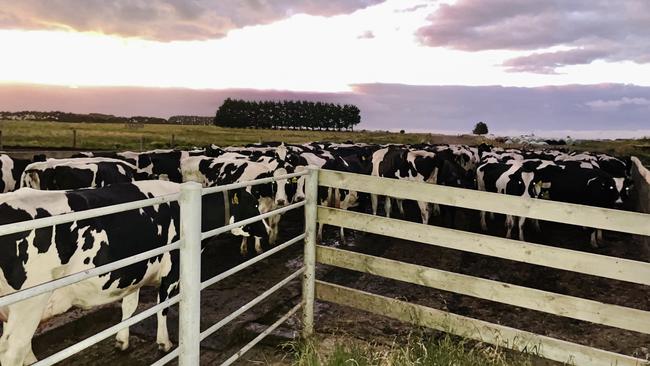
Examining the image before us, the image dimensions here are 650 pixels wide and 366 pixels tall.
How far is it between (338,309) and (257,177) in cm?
567

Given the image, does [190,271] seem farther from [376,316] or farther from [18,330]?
[376,316]

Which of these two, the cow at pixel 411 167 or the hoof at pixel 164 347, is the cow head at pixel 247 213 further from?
the cow at pixel 411 167

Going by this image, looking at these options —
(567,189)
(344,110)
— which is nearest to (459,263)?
(567,189)

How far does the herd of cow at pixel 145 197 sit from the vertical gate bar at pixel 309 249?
1.45 meters

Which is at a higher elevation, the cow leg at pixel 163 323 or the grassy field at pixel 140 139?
the grassy field at pixel 140 139

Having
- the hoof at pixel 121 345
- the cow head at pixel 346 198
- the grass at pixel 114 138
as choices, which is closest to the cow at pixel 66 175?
the hoof at pixel 121 345

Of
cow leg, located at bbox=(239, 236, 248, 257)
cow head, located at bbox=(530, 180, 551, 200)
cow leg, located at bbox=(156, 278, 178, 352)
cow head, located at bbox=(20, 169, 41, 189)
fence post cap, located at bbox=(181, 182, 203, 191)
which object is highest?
fence post cap, located at bbox=(181, 182, 203, 191)

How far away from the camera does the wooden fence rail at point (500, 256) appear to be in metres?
3.80

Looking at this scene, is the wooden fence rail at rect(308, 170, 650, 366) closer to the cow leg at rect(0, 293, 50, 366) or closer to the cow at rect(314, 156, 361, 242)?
the cow leg at rect(0, 293, 50, 366)

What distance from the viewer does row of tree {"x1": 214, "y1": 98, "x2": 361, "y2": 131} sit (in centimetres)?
15650

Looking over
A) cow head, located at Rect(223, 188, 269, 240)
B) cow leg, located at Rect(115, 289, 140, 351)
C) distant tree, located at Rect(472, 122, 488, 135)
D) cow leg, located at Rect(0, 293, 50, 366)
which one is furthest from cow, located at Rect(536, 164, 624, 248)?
distant tree, located at Rect(472, 122, 488, 135)

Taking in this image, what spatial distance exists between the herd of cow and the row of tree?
14014cm

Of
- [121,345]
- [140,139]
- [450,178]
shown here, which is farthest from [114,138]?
[121,345]

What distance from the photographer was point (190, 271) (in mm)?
3131
